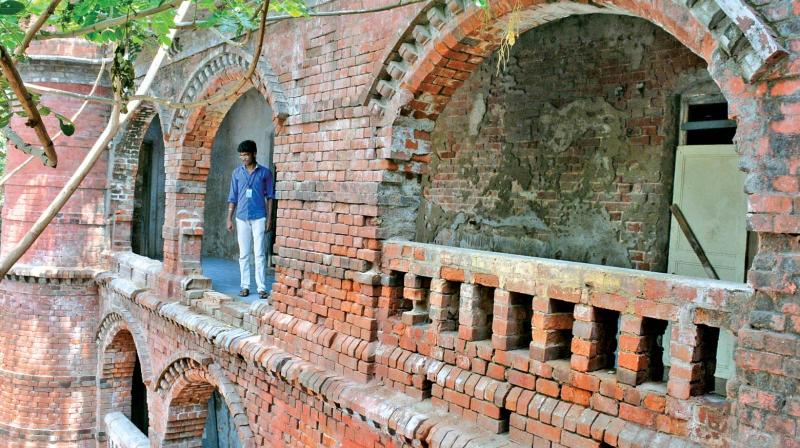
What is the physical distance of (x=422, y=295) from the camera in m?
4.72

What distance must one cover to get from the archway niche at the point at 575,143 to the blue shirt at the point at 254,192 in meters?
2.04

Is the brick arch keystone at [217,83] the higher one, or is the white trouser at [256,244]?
the brick arch keystone at [217,83]

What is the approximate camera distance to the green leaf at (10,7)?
8.00 feet

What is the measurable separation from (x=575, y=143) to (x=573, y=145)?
0.03 meters

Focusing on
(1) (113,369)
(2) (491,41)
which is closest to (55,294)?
(1) (113,369)

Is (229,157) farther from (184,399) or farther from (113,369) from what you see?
(184,399)

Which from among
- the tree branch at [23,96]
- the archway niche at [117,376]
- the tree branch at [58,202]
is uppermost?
the tree branch at [23,96]

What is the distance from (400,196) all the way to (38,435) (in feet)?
28.8

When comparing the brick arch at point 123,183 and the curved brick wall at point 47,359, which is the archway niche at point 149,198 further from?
the curved brick wall at point 47,359

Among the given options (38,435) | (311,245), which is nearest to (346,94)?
(311,245)

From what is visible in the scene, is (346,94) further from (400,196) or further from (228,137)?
(228,137)

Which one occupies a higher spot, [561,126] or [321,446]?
[561,126]

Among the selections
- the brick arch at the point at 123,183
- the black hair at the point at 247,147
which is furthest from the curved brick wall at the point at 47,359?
the black hair at the point at 247,147

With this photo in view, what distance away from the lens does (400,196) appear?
5.07 metres
